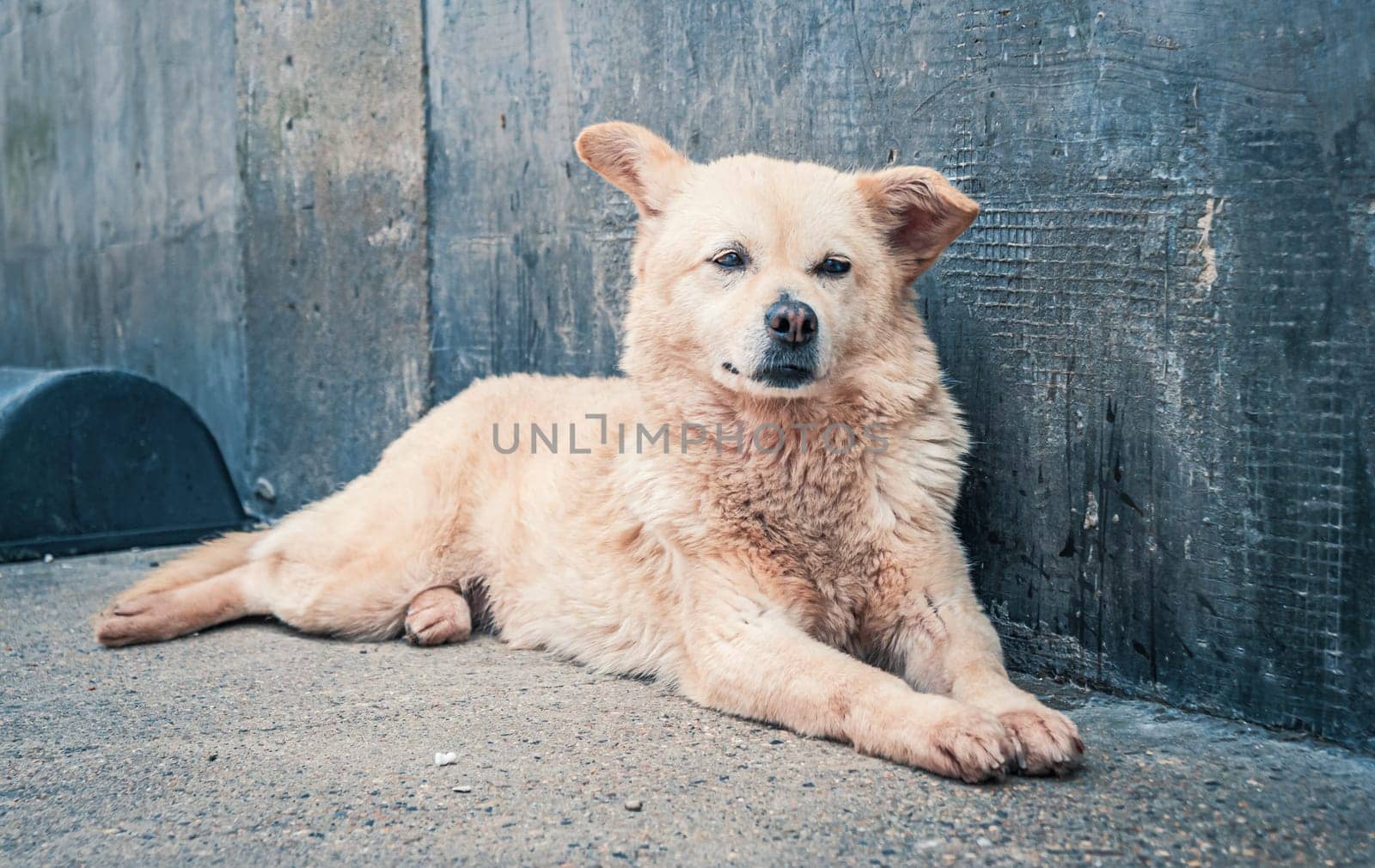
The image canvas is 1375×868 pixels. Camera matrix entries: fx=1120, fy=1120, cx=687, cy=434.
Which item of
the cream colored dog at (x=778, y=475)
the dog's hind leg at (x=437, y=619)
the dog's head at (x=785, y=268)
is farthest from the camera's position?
the dog's hind leg at (x=437, y=619)

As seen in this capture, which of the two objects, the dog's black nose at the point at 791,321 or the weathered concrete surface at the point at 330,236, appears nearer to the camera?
the dog's black nose at the point at 791,321

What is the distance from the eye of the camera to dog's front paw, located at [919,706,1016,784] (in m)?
2.33

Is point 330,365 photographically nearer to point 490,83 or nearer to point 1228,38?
point 490,83

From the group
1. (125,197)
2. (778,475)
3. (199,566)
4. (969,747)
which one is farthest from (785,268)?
(125,197)

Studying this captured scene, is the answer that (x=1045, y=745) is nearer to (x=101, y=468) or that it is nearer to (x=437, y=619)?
(x=437, y=619)

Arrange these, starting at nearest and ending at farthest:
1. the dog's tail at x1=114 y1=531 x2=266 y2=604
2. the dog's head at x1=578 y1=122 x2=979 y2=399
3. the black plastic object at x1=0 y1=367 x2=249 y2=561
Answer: the dog's head at x1=578 y1=122 x2=979 y2=399, the dog's tail at x1=114 y1=531 x2=266 y2=604, the black plastic object at x1=0 y1=367 x2=249 y2=561

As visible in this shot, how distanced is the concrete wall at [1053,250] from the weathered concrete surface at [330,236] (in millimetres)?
23

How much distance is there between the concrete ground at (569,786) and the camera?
2.14 m

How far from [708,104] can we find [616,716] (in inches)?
82.9

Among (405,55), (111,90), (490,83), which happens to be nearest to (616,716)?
(490,83)

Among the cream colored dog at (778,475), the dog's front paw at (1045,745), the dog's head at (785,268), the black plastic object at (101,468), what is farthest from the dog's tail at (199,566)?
the dog's front paw at (1045,745)

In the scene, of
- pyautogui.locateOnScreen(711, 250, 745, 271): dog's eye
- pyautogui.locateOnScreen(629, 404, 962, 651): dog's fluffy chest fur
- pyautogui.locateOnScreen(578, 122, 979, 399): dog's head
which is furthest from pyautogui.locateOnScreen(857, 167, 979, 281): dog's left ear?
pyautogui.locateOnScreen(629, 404, 962, 651): dog's fluffy chest fur

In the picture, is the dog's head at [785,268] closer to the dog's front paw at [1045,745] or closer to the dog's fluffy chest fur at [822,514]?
the dog's fluffy chest fur at [822,514]

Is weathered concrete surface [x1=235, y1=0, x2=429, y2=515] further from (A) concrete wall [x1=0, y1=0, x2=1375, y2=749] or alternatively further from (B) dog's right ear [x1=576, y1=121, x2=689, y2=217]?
(B) dog's right ear [x1=576, y1=121, x2=689, y2=217]
